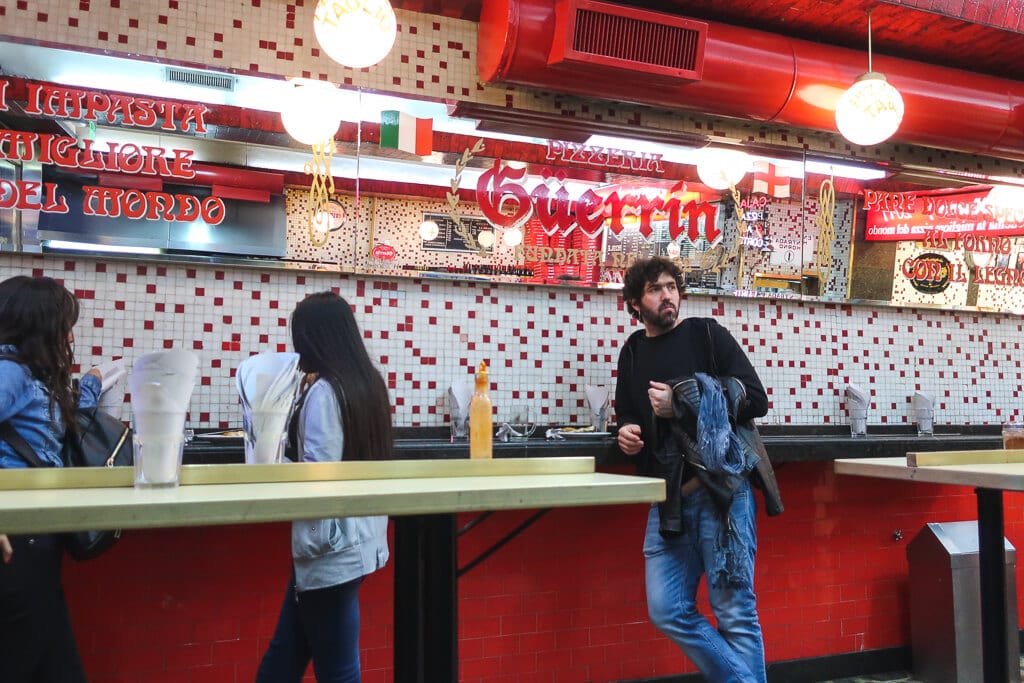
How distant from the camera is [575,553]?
3521 mm

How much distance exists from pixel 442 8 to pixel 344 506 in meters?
2.94

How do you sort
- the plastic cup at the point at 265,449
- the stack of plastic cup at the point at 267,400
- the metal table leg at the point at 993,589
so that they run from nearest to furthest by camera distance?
the stack of plastic cup at the point at 267,400 < the plastic cup at the point at 265,449 < the metal table leg at the point at 993,589

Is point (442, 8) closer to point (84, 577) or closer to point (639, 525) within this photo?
point (639, 525)

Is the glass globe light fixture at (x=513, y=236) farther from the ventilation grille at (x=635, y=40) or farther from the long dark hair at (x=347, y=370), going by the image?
the long dark hair at (x=347, y=370)

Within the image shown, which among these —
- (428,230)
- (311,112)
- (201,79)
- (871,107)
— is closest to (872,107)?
(871,107)

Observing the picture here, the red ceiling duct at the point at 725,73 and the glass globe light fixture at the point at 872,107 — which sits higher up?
the red ceiling duct at the point at 725,73

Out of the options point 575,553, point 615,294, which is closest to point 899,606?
point 575,553

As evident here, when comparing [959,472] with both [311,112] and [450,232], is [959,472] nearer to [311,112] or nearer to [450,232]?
[450,232]

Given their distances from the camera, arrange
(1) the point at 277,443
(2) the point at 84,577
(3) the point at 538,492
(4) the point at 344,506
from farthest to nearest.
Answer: (2) the point at 84,577, (1) the point at 277,443, (3) the point at 538,492, (4) the point at 344,506

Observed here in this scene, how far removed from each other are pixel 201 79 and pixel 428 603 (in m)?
2.49

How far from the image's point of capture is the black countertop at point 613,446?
291 centimetres

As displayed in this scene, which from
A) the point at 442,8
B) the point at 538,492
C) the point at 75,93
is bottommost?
the point at 538,492

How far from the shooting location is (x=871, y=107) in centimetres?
372

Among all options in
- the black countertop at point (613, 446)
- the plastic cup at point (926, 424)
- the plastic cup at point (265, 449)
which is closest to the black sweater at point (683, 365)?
the black countertop at point (613, 446)
